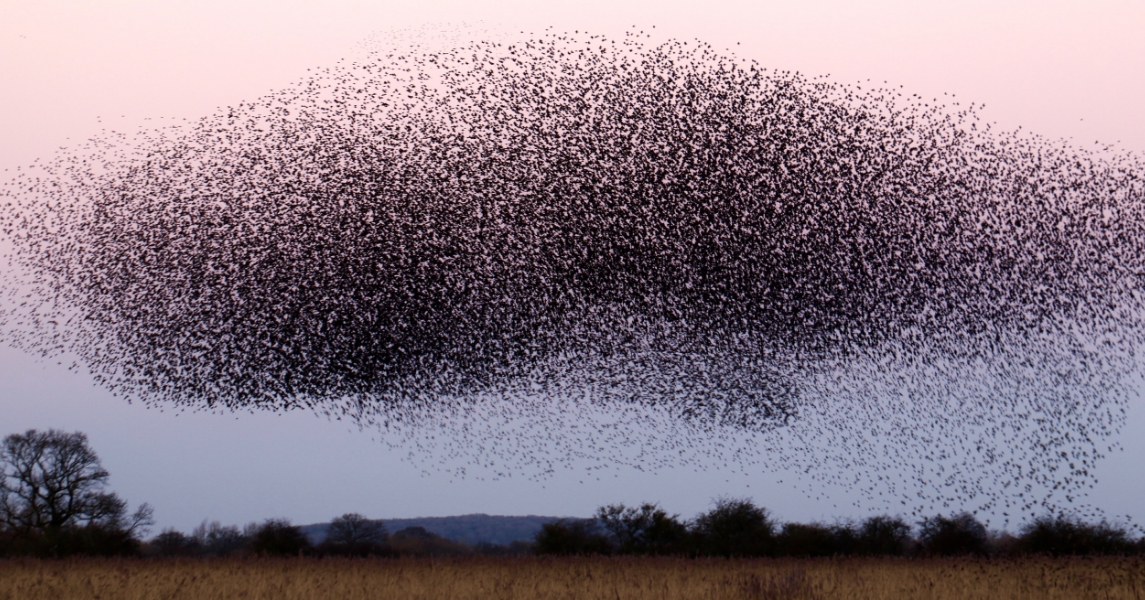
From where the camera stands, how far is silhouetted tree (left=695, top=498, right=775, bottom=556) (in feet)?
67.6

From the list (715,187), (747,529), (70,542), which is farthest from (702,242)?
(70,542)

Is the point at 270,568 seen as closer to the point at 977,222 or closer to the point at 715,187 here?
the point at 715,187

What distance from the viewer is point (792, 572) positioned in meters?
13.2

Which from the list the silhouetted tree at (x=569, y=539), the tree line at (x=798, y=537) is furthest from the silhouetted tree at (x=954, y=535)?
the silhouetted tree at (x=569, y=539)

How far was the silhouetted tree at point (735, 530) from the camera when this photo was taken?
2061 centimetres

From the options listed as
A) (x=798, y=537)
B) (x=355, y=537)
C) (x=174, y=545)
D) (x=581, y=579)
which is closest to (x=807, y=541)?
(x=798, y=537)

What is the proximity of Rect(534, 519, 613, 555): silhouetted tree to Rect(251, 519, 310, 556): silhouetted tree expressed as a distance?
5.00 meters

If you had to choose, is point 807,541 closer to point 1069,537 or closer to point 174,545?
point 1069,537

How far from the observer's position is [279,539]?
66.5 feet

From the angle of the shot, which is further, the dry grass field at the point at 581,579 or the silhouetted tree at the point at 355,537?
the silhouetted tree at the point at 355,537

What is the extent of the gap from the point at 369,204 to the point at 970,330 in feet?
33.8

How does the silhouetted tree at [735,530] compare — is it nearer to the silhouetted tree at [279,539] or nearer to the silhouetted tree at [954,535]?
the silhouetted tree at [954,535]

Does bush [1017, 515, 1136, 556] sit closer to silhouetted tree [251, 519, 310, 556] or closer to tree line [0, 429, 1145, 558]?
tree line [0, 429, 1145, 558]

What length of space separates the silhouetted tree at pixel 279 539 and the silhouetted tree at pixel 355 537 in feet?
1.68
